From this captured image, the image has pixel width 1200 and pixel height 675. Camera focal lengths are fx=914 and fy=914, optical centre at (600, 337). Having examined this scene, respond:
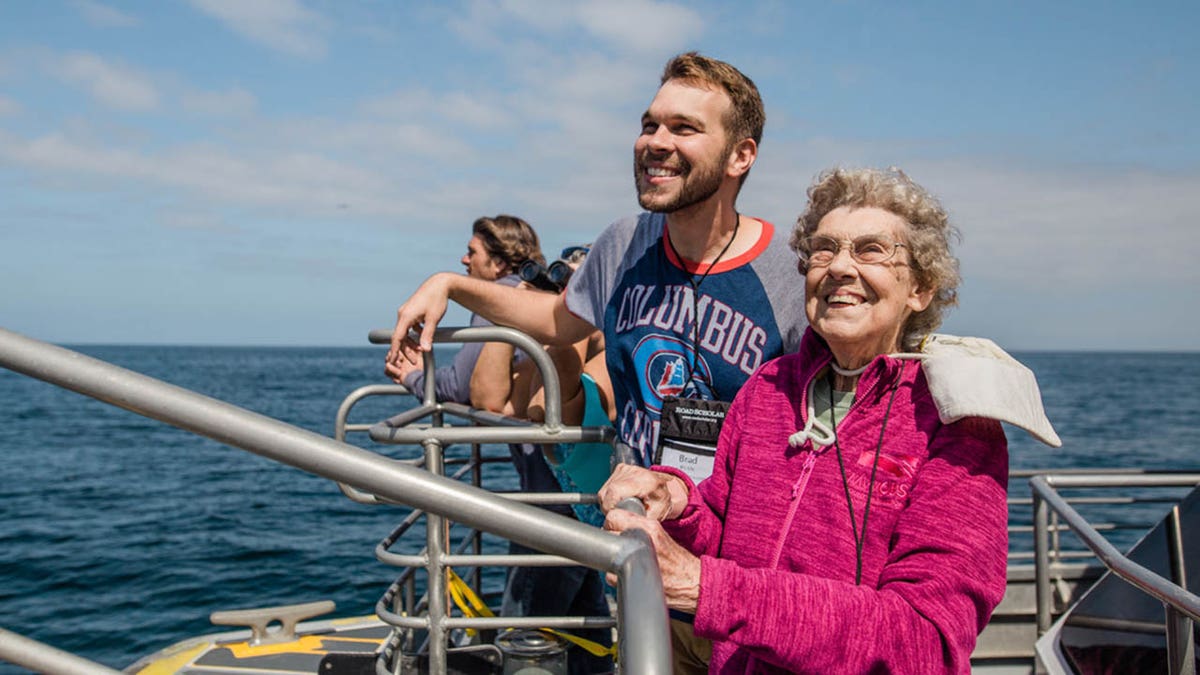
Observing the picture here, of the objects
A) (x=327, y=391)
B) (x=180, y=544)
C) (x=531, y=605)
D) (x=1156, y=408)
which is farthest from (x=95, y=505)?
(x=1156, y=408)

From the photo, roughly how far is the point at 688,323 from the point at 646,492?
775mm

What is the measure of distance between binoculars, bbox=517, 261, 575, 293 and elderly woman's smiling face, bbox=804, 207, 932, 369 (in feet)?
4.98

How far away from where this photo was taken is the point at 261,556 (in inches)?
527

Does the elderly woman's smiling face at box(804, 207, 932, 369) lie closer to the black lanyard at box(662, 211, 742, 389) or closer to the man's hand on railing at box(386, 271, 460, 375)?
the black lanyard at box(662, 211, 742, 389)

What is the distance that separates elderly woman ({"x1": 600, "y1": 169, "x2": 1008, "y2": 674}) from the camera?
4.46 ft

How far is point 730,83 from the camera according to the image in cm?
231

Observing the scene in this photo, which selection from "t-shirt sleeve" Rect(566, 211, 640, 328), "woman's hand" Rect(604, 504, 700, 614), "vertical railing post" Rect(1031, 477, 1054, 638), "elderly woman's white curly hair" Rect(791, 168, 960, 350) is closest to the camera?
"woman's hand" Rect(604, 504, 700, 614)

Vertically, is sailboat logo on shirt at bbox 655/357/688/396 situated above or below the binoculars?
below

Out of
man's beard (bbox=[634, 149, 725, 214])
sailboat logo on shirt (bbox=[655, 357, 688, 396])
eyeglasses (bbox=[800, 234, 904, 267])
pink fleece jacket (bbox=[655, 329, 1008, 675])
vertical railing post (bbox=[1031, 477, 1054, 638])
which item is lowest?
vertical railing post (bbox=[1031, 477, 1054, 638])

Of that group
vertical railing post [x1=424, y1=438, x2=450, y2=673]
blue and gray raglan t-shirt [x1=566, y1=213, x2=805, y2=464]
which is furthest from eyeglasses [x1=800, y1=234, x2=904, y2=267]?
vertical railing post [x1=424, y1=438, x2=450, y2=673]

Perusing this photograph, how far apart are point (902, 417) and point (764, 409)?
29cm

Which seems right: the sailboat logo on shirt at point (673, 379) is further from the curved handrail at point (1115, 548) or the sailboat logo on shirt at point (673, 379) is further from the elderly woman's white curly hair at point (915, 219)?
the curved handrail at point (1115, 548)

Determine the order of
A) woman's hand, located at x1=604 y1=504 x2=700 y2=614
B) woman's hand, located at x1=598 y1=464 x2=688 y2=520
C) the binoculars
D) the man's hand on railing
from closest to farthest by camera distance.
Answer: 1. woman's hand, located at x1=604 y1=504 x2=700 y2=614
2. woman's hand, located at x1=598 y1=464 x2=688 y2=520
3. the man's hand on railing
4. the binoculars

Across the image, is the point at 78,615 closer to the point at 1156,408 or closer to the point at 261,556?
the point at 261,556
